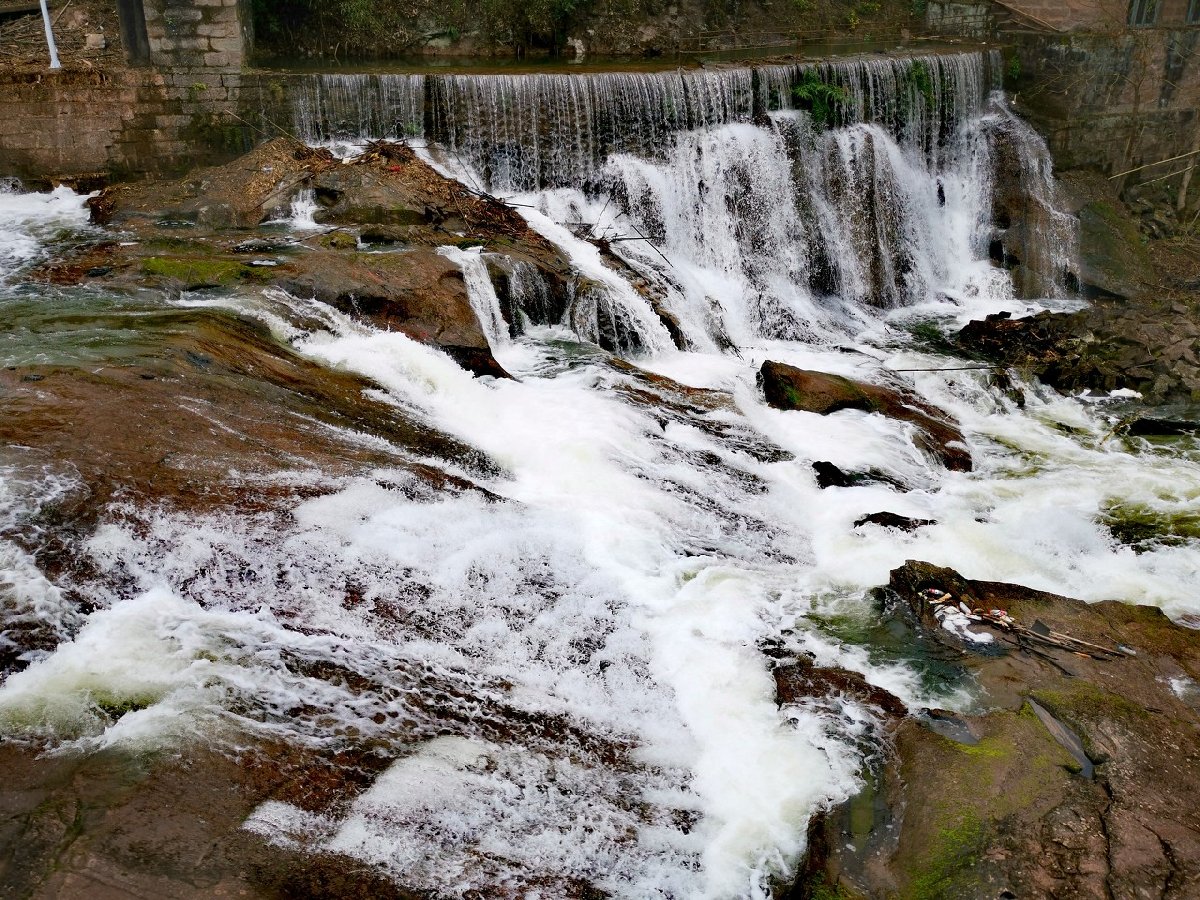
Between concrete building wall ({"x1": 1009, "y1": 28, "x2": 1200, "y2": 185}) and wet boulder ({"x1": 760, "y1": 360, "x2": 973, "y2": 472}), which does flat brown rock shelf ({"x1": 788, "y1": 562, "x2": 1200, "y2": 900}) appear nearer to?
wet boulder ({"x1": 760, "y1": 360, "x2": 973, "y2": 472})

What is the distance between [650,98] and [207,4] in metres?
5.05

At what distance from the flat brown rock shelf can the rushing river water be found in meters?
0.24

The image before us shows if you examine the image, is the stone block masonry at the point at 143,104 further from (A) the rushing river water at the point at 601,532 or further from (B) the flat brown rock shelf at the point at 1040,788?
(B) the flat brown rock shelf at the point at 1040,788

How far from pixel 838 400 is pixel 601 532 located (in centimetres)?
344

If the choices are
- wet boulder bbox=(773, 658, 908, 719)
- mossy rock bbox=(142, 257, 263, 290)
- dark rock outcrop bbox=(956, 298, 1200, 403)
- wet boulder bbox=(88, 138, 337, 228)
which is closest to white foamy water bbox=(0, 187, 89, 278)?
wet boulder bbox=(88, 138, 337, 228)

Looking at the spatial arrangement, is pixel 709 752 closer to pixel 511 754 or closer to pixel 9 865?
pixel 511 754

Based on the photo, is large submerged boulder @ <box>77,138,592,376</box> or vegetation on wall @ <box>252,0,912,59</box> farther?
vegetation on wall @ <box>252,0,912,59</box>

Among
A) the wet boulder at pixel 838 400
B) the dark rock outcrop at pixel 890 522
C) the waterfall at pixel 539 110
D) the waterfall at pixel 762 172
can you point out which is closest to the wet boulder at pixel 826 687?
the dark rock outcrop at pixel 890 522

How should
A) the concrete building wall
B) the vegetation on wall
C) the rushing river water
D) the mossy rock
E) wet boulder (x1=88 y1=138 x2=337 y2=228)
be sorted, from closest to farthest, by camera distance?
the rushing river water < the mossy rock < wet boulder (x1=88 y1=138 x2=337 y2=228) < the vegetation on wall < the concrete building wall

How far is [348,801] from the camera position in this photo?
360 centimetres

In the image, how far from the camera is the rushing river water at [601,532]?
382 centimetres

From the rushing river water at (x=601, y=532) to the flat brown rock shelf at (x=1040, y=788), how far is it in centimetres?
24

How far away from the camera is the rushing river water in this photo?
12.5ft

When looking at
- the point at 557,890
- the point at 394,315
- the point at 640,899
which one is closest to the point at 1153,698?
the point at 640,899
